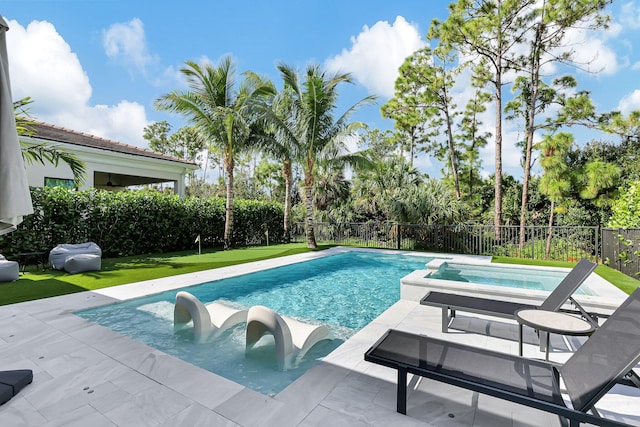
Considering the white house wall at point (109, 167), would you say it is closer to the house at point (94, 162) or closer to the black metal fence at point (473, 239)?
the house at point (94, 162)

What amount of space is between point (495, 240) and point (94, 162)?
57.2ft

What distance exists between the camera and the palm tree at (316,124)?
14.3 meters

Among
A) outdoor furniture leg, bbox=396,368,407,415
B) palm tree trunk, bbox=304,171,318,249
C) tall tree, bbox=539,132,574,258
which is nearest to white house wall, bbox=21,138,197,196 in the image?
palm tree trunk, bbox=304,171,318,249

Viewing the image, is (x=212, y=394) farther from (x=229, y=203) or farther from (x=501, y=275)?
(x=229, y=203)

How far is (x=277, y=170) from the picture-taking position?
2834 centimetres

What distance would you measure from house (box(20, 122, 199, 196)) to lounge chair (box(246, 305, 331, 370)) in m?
10.3

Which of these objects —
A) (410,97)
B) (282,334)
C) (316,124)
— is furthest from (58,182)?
(410,97)

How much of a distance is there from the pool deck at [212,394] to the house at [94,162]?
9.23m

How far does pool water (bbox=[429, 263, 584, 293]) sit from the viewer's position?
8317 millimetres

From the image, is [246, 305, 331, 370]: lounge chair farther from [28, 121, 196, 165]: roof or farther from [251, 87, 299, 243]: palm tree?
[28, 121, 196, 165]: roof

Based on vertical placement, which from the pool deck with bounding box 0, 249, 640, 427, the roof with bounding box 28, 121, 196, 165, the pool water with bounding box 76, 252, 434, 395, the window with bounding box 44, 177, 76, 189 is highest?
the roof with bounding box 28, 121, 196, 165

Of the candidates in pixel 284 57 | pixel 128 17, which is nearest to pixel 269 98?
pixel 284 57

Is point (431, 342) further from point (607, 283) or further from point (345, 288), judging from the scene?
point (607, 283)

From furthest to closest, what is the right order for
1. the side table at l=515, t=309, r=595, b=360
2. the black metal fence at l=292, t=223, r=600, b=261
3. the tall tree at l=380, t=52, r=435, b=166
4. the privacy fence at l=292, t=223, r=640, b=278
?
the tall tree at l=380, t=52, r=435, b=166 → the black metal fence at l=292, t=223, r=600, b=261 → the privacy fence at l=292, t=223, r=640, b=278 → the side table at l=515, t=309, r=595, b=360
